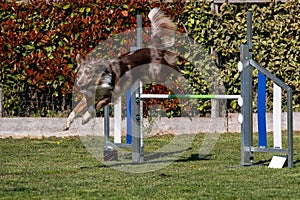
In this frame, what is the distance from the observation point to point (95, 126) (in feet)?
33.6

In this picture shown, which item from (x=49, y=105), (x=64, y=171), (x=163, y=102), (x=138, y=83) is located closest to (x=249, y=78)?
(x=138, y=83)

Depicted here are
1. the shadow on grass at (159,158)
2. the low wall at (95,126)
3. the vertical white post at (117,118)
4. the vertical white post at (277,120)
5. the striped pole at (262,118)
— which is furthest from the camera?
the low wall at (95,126)

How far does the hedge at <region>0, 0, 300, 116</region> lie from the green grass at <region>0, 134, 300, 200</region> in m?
2.12

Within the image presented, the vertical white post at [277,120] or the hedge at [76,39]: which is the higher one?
the hedge at [76,39]

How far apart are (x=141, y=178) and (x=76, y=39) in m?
4.75

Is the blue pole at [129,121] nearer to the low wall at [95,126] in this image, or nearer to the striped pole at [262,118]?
the striped pole at [262,118]

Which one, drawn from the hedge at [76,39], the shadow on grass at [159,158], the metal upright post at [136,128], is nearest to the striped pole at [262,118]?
the shadow on grass at [159,158]

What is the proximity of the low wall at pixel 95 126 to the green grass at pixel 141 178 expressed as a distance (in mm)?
1714

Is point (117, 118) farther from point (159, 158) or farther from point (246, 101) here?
point (246, 101)

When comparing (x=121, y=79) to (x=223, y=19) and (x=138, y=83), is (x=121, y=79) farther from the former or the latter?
(x=223, y=19)

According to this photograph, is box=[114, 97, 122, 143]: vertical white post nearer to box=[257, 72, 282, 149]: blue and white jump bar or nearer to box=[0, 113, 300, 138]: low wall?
box=[257, 72, 282, 149]: blue and white jump bar

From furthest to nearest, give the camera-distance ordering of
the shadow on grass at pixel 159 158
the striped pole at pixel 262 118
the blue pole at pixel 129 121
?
the blue pole at pixel 129 121 < the shadow on grass at pixel 159 158 < the striped pole at pixel 262 118

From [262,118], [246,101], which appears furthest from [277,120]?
[246,101]

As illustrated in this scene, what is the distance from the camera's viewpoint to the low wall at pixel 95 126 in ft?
33.5
